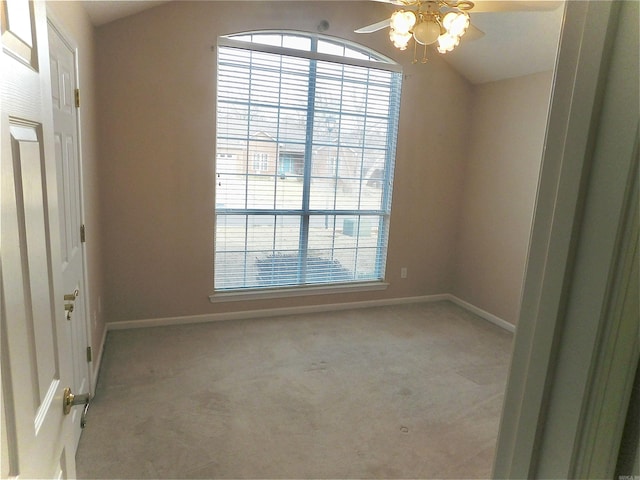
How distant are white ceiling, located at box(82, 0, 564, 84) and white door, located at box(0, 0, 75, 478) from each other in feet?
7.15

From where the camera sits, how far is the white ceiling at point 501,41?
2.90 metres

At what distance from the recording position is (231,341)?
3457 mm

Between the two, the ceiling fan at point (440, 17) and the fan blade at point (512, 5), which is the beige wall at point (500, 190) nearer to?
A: the fan blade at point (512, 5)

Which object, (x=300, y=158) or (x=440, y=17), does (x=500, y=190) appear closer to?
(x=300, y=158)

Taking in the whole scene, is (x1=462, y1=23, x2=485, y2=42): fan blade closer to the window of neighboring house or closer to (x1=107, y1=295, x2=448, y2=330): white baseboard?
the window of neighboring house

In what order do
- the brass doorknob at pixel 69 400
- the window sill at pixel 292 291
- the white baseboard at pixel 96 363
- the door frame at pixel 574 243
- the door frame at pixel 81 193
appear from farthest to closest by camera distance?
the window sill at pixel 292 291 → the white baseboard at pixel 96 363 → the door frame at pixel 81 193 → the brass doorknob at pixel 69 400 → the door frame at pixel 574 243

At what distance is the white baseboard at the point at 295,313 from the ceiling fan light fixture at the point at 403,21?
9.19 feet

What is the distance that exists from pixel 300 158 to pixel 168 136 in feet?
3.91

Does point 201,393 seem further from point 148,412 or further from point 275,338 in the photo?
point 275,338

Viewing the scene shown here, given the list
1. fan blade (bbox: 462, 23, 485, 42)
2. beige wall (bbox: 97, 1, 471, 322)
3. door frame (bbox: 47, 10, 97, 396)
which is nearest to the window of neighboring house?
beige wall (bbox: 97, 1, 471, 322)

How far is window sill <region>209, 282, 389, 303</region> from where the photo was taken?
12.7 ft

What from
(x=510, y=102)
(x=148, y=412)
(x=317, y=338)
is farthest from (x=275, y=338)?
(x=510, y=102)

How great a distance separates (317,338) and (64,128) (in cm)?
250

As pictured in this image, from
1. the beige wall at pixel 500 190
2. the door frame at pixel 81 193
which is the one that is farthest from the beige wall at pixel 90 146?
the beige wall at pixel 500 190
